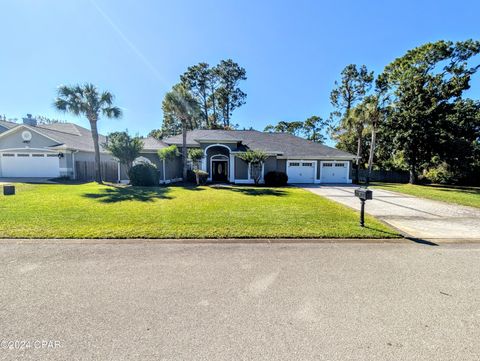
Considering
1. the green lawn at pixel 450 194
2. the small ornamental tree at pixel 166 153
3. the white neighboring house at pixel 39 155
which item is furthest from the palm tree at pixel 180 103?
the green lawn at pixel 450 194

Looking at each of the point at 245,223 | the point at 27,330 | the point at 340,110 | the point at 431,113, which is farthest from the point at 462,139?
the point at 27,330

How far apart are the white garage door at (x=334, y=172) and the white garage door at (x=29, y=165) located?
2415 centimetres

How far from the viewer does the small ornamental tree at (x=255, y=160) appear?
17.3 meters

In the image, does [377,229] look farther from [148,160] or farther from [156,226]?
[148,160]

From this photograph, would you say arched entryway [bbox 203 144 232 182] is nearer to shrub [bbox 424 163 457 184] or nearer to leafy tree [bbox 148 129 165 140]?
leafy tree [bbox 148 129 165 140]

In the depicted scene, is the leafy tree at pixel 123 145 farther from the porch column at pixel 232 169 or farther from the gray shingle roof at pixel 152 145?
the porch column at pixel 232 169

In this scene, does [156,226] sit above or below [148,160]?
below

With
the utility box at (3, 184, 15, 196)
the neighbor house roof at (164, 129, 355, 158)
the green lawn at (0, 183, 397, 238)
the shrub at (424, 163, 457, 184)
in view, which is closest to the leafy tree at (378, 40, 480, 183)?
the shrub at (424, 163, 457, 184)

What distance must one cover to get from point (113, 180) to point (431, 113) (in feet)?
98.0

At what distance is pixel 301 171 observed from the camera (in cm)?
2119

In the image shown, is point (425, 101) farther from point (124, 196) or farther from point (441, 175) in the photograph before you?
point (124, 196)

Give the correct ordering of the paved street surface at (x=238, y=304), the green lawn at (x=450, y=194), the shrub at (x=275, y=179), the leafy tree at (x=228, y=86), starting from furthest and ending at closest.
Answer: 1. the leafy tree at (x=228, y=86)
2. the shrub at (x=275, y=179)
3. the green lawn at (x=450, y=194)
4. the paved street surface at (x=238, y=304)

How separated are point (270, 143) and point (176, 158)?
957 centimetres

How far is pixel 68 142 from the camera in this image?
19.9 m
